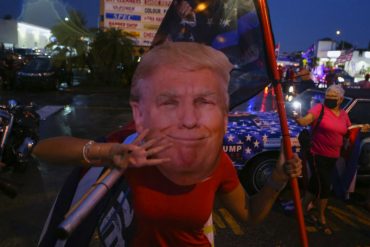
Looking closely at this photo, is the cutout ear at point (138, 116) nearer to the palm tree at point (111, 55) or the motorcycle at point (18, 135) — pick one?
the motorcycle at point (18, 135)

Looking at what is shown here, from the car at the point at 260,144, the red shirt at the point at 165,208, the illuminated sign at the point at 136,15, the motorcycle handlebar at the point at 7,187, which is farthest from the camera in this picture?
the illuminated sign at the point at 136,15

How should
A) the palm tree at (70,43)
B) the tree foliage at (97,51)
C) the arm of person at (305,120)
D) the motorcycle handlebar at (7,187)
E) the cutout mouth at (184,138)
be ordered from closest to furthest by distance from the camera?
1. the cutout mouth at (184,138)
2. the motorcycle handlebar at (7,187)
3. the arm of person at (305,120)
4. the tree foliage at (97,51)
5. the palm tree at (70,43)

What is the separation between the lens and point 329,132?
506cm

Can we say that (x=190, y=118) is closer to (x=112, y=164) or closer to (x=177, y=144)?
(x=177, y=144)

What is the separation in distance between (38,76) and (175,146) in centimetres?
1952

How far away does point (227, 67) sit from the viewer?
1.78 m

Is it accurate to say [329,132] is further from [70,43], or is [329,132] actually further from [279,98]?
[70,43]

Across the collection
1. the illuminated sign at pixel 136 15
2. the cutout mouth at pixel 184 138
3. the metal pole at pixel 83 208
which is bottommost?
the metal pole at pixel 83 208

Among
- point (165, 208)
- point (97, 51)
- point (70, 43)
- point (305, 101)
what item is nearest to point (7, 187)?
point (165, 208)

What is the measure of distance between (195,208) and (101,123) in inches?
407

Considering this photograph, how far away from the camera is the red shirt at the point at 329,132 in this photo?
16.6 feet

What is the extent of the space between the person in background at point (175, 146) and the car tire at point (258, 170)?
4.06 metres

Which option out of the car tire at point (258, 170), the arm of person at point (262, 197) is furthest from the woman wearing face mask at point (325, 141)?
the arm of person at point (262, 197)

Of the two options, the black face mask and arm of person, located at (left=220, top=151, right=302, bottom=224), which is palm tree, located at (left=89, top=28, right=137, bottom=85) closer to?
the black face mask
